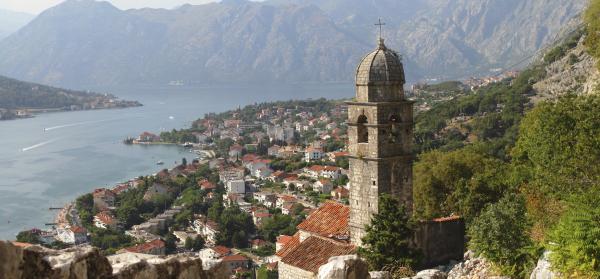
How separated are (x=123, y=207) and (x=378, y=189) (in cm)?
4742

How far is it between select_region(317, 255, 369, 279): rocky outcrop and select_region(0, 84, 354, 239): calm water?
46561mm

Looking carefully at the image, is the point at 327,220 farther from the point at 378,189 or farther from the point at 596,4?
the point at 596,4

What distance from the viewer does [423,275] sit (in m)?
6.52

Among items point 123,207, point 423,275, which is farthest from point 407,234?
point 123,207

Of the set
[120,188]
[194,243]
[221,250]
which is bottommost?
[194,243]

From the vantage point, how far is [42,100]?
16262 cm

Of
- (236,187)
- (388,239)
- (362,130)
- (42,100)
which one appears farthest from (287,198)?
(42,100)

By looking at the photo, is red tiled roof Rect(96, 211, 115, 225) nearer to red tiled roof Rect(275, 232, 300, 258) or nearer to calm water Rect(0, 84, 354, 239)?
calm water Rect(0, 84, 354, 239)

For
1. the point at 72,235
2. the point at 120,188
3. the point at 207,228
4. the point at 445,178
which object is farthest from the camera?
the point at 120,188

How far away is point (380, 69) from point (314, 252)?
11.5 feet

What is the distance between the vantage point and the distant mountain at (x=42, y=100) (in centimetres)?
15525

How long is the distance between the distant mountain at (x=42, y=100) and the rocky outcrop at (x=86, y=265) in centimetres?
15151

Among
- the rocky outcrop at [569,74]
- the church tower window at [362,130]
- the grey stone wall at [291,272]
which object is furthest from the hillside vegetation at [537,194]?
the rocky outcrop at [569,74]

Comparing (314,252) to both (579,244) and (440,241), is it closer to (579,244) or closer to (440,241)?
(440,241)
